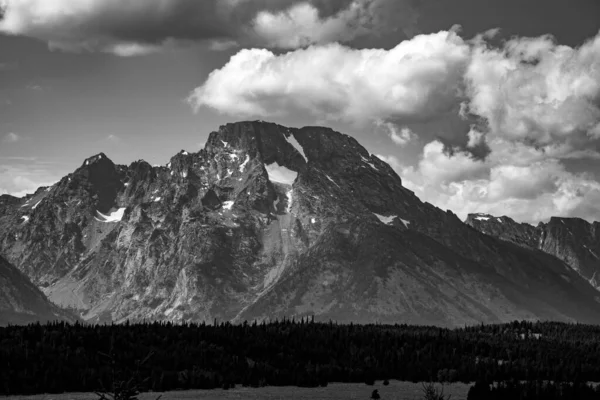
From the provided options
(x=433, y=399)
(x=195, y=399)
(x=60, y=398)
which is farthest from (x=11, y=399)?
(x=433, y=399)

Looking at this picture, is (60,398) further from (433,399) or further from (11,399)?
(433,399)

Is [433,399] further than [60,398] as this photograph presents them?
No

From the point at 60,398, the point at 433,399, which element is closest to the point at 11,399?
the point at 60,398

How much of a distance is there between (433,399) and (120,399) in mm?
38597

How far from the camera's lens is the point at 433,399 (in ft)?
317

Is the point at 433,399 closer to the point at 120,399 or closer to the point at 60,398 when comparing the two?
the point at 120,399

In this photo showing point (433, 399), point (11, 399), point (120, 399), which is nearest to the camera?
point (120, 399)

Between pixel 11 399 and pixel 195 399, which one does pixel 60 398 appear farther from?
pixel 195 399

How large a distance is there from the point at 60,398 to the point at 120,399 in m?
129

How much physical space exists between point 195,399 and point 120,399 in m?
130

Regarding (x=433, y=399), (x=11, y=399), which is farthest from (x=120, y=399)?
(x=11, y=399)

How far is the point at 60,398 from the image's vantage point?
194 meters

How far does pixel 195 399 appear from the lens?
199 metres

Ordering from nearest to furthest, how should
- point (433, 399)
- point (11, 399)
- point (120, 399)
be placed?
point (120, 399) < point (433, 399) < point (11, 399)
